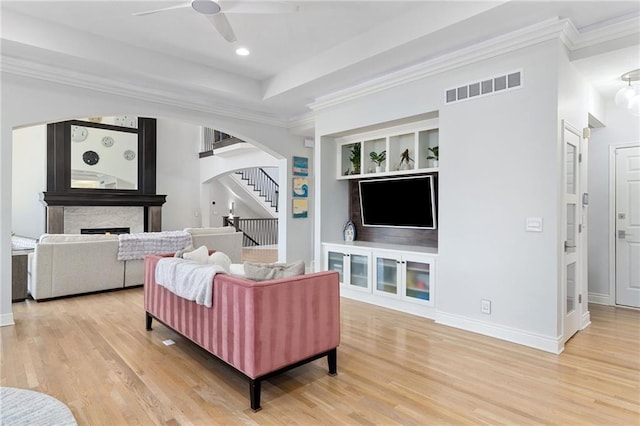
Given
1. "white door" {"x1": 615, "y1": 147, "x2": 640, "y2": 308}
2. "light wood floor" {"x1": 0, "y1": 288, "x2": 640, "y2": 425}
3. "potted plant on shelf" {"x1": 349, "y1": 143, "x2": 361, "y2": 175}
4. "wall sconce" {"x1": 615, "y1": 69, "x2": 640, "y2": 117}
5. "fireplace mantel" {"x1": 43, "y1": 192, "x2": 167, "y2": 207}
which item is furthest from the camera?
"fireplace mantel" {"x1": 43, "y1": 192, "x2": 167, "y2": 207}

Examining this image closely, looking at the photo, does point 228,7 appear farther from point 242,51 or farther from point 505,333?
point 505,333

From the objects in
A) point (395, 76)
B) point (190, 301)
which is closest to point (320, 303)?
point (190, 301)

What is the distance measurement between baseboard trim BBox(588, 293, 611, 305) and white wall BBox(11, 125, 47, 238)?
10479mm

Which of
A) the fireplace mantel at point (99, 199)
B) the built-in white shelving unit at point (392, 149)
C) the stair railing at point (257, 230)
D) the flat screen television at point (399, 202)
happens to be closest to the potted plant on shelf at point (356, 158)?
the built-in white shelving unit at point (392, 149)

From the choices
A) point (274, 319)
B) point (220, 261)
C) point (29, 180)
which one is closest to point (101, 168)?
point (29, 180)

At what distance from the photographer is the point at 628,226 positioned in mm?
4660

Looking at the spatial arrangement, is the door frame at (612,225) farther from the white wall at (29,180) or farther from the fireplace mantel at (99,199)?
the white wall at (29,180)

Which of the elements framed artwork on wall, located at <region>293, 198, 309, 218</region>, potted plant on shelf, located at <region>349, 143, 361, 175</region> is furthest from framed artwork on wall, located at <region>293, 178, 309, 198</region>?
potted plant on shelf, located at <region>349, 143, 361, 175</region>

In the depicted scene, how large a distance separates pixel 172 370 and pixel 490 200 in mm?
3250

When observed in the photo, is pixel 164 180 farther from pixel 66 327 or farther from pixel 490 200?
pixel 490 200

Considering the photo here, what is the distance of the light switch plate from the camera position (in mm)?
3312

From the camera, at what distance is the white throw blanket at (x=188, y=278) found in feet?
8.91

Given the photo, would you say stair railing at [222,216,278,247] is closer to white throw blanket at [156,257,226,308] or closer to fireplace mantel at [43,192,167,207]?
fireplace mantel at [43,192,167,207]

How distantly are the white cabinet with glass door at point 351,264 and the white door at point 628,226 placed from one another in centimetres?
320
